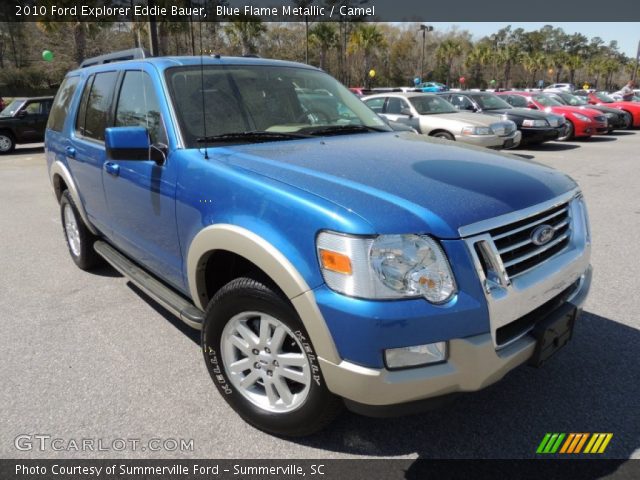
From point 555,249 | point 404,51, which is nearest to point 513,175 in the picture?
point 555,249

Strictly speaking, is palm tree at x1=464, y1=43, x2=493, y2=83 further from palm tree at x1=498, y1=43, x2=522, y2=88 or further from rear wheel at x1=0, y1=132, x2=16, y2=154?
rear wheel at x1=0, y1=132, x2=16, y2=154

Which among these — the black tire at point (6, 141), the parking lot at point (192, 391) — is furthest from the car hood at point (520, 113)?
the black tire at point (6, 141)

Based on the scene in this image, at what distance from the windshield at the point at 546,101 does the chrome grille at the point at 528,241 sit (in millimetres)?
15247

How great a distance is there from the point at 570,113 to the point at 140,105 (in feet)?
50.2

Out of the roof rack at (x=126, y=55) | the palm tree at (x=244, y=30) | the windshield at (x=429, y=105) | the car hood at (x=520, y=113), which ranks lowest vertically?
the car hood at (x=520, y=113)

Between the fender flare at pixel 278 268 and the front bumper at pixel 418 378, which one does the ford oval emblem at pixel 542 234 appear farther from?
the fender flare at pixel 278 268

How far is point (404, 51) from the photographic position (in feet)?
277

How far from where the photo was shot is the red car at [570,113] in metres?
15.2

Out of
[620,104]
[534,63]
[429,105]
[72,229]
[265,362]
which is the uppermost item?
[534,63]

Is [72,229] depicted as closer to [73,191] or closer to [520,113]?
[73,191]

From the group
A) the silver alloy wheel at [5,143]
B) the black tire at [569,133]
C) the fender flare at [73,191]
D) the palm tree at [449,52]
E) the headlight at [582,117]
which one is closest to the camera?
the fender flare at [73,191]

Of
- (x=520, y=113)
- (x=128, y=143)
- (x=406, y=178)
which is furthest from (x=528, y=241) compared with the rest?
(x=520, y=113)

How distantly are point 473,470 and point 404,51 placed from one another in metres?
90.0

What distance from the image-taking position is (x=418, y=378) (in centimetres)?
189
